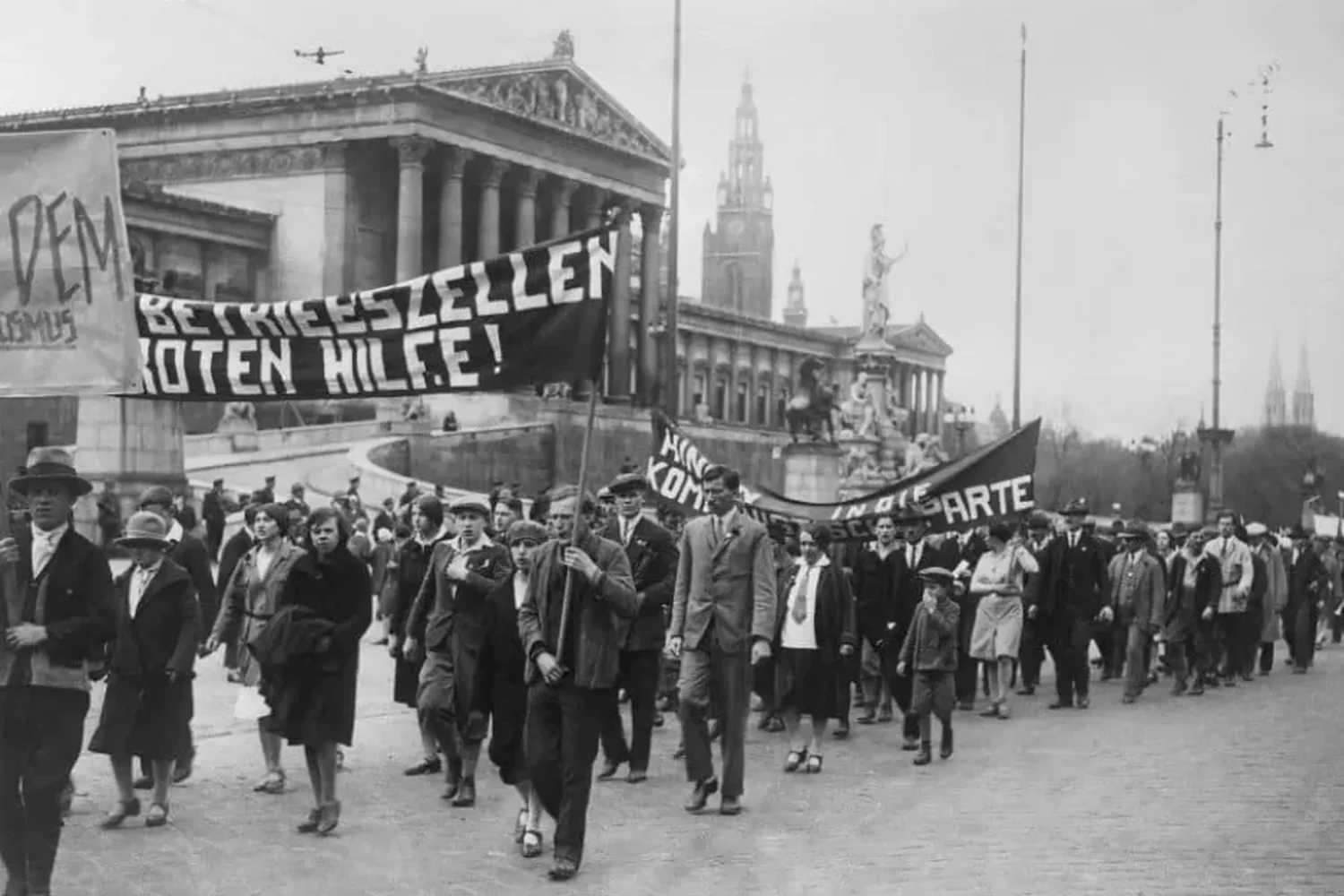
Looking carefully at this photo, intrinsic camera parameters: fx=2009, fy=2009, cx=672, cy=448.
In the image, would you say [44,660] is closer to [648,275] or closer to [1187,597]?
[1187,597]

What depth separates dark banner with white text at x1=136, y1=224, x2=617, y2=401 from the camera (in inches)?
359

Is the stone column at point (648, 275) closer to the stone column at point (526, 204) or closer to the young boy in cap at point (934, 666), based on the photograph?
the stone column at point (526, 204)

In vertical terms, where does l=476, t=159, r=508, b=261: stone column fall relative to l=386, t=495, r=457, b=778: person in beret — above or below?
above

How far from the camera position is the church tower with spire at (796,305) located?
182 meters

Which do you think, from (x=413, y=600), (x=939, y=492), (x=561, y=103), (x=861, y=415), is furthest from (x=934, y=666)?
(x=561, y=103)

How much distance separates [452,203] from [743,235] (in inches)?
4683

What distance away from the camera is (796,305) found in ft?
631

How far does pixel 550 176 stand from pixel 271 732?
63.4 m

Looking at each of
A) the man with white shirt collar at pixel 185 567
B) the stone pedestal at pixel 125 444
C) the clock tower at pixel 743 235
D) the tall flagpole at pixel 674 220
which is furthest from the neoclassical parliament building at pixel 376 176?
the clock tower at pixel 743 235

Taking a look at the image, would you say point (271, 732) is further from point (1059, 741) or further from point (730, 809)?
point (1059, 741)

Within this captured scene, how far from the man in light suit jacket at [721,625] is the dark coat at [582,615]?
1.57 m

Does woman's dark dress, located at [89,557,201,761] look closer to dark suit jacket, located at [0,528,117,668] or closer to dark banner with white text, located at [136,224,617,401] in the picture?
dark banner with white text, located at [136,224,617,401]

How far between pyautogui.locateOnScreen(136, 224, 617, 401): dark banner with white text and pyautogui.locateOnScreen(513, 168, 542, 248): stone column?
6192 cm

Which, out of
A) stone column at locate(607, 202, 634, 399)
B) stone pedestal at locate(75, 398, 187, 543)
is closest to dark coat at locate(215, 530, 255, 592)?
stone pedestal at locate(75, 398, 187, 543)
